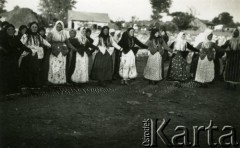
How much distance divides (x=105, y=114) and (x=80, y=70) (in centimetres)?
282

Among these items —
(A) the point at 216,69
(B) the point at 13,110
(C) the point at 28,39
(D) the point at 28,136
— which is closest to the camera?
(D) the point at 28,136

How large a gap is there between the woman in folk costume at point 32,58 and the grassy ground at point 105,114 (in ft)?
1.58

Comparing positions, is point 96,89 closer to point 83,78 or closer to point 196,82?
point 83,78

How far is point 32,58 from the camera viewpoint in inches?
309

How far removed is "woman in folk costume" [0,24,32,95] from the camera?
283 inches

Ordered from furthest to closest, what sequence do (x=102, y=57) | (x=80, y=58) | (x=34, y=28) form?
(x=102, y=57) < (x=80, y=58) < (x=34, y=28)

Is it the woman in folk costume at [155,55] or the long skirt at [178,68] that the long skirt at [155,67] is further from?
the long skirt at [178,68]

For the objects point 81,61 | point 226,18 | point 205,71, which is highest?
point 226,18

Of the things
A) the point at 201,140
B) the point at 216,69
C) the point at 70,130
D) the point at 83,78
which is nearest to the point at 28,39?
the point at 83,78

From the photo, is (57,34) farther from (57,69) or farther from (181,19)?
(181,19)

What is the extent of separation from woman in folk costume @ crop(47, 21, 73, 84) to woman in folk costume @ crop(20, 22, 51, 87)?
465 millimetres

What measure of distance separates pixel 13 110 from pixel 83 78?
290 centimetres

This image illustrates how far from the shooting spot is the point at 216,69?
11.4 meters

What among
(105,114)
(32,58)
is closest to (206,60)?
(105,114)
